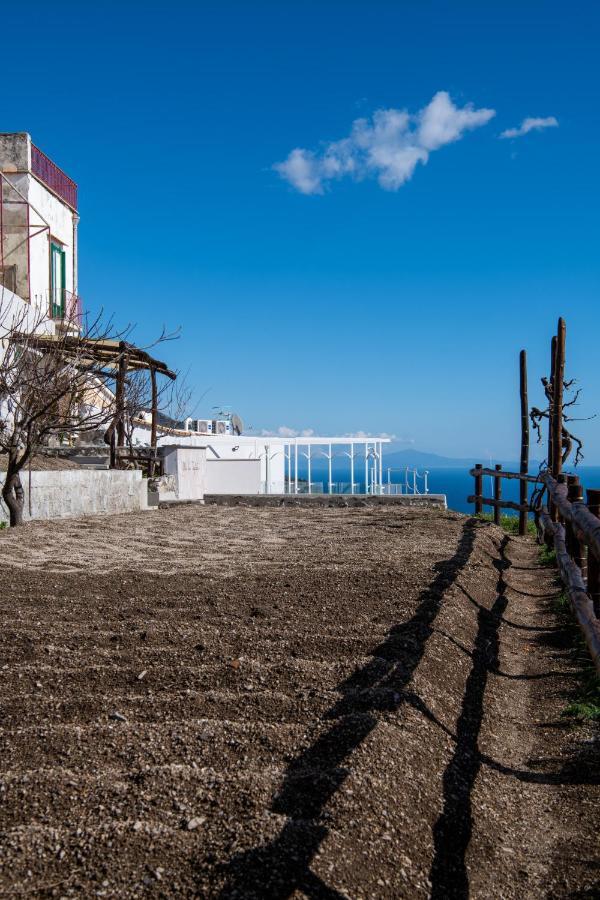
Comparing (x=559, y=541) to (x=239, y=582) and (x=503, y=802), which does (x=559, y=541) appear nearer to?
(x=239, y=582)

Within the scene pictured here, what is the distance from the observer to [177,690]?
3752 millimetres

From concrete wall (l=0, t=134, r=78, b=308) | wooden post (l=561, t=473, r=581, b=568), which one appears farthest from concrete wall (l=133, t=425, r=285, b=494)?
wooden post (l=561, t=473, r=581, b=568)

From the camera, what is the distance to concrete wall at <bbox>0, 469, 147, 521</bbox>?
10523 mm

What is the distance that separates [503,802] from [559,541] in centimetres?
489

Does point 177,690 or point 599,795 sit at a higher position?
point 177,690

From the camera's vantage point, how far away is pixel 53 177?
20.6 meters

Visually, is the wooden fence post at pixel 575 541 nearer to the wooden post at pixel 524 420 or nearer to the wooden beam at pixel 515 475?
the wooden beam at pixel 515 475

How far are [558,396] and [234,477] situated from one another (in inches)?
390

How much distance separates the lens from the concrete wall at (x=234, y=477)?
19422mm

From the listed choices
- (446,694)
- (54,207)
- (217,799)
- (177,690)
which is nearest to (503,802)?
(446,694)

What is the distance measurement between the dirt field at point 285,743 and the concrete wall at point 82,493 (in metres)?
4.24

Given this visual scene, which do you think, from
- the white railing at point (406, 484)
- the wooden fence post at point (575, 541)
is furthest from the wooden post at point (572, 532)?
the white railing at point (406, 484)

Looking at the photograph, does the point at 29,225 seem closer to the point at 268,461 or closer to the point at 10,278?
the point at 10,278

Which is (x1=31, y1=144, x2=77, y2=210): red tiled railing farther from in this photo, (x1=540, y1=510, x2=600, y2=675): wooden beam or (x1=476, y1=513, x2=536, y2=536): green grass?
(x1=540, y1=510, x2=600, y2=675): wooden beam
